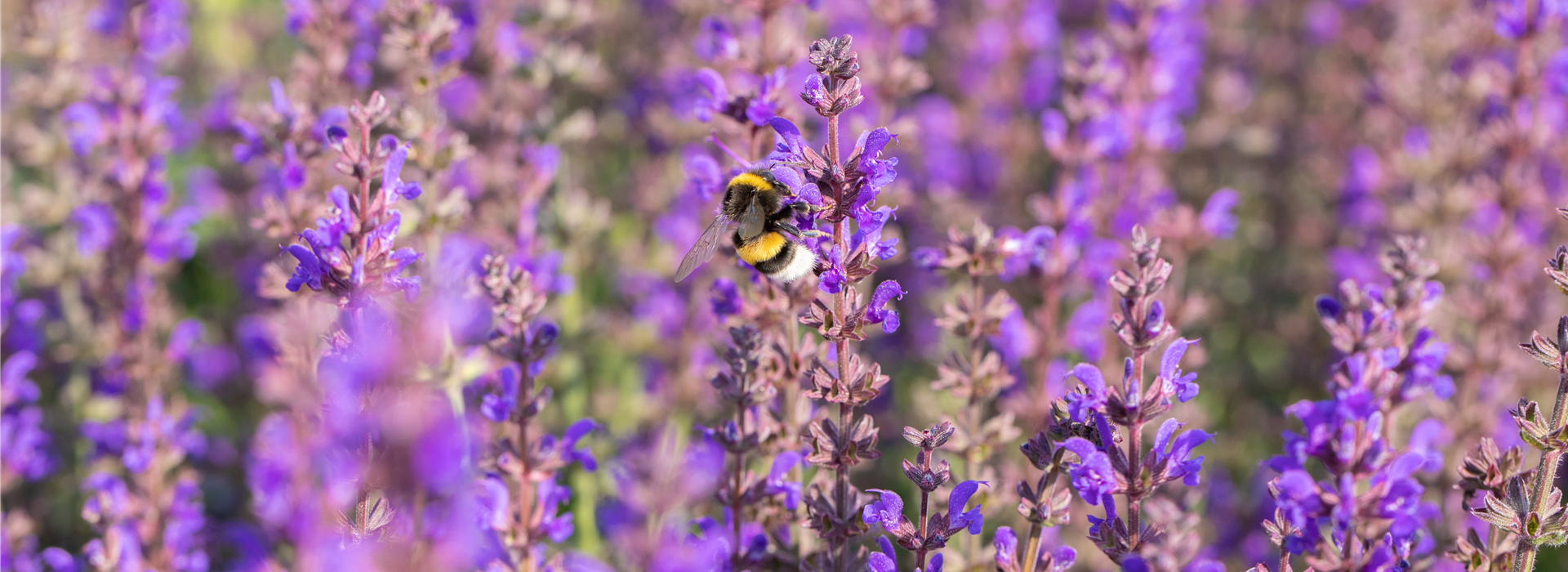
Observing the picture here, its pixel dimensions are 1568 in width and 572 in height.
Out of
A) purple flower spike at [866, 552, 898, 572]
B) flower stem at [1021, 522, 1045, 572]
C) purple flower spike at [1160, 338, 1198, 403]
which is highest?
purple flower spike at [1160, 338, 1198, 403]

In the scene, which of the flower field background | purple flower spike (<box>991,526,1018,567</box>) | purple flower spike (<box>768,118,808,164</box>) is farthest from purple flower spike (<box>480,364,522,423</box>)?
purple flower spike (<box>991,526,1018,567</box>)

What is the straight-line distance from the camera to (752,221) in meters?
3.81

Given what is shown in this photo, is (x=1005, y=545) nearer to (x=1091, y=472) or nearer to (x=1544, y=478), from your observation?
(x=1091, y=472)

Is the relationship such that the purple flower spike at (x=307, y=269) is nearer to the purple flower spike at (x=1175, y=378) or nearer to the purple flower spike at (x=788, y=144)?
the purple flower spike at (x=788, y=144)

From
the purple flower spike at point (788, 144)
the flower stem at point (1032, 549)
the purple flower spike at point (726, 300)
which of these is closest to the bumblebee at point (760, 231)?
the purple flower spike at point (726, 300)

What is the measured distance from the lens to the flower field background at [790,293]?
9.80 ft

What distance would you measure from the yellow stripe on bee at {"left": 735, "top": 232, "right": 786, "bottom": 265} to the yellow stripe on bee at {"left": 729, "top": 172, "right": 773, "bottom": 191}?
176 millimetres

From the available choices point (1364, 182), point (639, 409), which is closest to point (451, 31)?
point (639, 409)

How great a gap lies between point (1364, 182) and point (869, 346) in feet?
11.3

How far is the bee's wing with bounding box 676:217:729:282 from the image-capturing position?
3721 mm

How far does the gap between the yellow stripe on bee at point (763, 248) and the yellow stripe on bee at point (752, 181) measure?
176mm

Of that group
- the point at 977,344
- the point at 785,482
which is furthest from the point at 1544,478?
the point at 785,482

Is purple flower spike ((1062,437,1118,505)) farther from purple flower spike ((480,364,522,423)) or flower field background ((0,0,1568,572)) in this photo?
purple flower spike ((480,364,522,423))

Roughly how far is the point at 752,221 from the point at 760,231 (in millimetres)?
44
